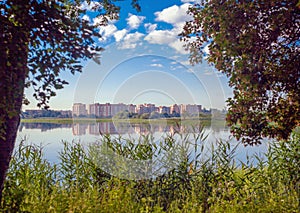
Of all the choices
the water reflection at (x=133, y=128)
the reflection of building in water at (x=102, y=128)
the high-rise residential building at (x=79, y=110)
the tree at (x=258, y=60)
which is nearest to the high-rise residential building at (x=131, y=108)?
the water reflection at (x=133, y=128)

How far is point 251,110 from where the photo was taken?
159 inches

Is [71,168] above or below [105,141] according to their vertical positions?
below

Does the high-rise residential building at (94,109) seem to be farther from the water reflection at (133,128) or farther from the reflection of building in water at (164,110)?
the reflection of building in water at (164,110)

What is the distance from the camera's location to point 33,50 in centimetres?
276

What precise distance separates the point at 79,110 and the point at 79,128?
32 centimetres

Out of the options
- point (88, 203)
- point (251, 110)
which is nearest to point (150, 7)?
point (251, 110)

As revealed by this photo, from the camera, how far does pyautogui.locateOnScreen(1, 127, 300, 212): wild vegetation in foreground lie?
402 centimetres

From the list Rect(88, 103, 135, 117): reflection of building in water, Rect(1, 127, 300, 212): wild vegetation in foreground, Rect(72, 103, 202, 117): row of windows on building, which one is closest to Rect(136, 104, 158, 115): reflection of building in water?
Rect(72, 103, 202, 117): row of windows on building

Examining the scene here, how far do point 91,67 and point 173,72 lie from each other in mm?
1053

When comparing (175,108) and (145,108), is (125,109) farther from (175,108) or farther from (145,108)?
(175,108)

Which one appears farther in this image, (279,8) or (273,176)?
(273,176)

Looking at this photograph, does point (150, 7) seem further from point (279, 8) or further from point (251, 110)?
point (251, 110)

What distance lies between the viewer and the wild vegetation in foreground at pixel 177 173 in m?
4.02

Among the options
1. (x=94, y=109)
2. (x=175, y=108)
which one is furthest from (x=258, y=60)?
(x=94, y=109)
